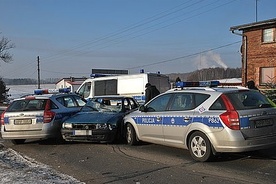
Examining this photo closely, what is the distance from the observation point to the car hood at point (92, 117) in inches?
372

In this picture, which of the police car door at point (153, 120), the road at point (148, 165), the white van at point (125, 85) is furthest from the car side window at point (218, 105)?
the white van at point (125, 85)

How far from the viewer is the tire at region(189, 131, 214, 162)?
6.96m

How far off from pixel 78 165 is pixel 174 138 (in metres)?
2.13

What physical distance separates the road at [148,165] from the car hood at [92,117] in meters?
0.68

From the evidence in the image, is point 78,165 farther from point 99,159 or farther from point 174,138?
point 174,138

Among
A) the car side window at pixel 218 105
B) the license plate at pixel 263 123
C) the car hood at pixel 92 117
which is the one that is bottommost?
the car hood at pixel 92 117

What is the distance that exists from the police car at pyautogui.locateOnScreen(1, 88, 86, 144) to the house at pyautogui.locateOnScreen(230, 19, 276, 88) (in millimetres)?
17185

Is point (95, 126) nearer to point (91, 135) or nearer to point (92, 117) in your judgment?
point (91, 135)

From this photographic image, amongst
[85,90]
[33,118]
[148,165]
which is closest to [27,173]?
[148,165]

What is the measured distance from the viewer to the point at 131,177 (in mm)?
6070

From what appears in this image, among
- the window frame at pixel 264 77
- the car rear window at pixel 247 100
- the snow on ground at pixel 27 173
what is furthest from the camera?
the window frame at pixel 264 77

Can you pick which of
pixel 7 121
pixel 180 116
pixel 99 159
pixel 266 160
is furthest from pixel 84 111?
pixel 266 160

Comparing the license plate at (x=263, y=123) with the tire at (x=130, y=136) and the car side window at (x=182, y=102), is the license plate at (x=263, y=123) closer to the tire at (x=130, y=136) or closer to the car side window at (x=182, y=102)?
the car side window at (x=182, y=102)

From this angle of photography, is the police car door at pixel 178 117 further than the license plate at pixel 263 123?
Yes
